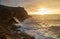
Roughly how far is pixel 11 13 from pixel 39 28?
57 cm

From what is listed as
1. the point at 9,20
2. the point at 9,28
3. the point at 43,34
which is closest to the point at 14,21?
the point at 9,20

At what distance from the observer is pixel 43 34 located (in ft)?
7.77

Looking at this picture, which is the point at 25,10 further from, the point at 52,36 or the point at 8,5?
the point at 52,36

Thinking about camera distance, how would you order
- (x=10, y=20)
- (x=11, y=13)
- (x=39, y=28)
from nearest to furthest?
1. (x=39, y=28)
2. (x=10, y=20)
3. (x=11, y=13)

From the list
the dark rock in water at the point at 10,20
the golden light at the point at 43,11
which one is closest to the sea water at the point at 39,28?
the dark rock in water at the point at 10,20

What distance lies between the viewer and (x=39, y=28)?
2.53 m

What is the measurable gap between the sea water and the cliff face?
0.45 ft

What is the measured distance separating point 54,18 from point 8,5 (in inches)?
34.4

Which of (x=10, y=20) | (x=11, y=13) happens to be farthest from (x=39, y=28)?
(x=11, y=13)

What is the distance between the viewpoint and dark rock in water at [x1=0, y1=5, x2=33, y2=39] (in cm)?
214

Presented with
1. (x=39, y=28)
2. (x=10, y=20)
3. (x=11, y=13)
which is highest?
(x=11, y=13)

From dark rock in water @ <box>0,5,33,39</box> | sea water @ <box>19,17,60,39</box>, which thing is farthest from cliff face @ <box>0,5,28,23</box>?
sea water @ <box>19,17,60,39</box>

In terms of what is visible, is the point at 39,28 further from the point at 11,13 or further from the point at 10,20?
the point at 11,13

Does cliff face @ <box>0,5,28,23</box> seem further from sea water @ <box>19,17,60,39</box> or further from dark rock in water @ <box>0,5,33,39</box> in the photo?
sea water @ <box>19,17,60,39</box>
